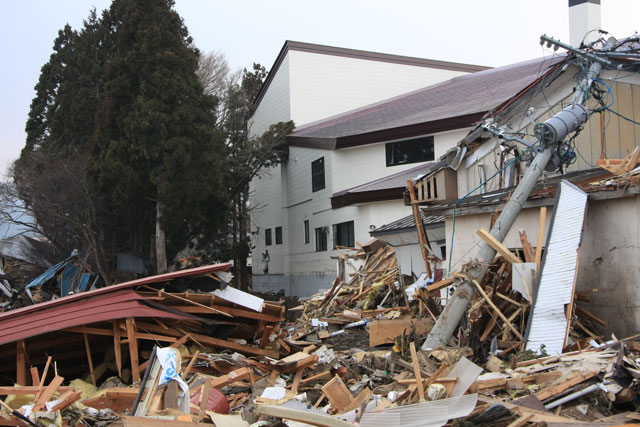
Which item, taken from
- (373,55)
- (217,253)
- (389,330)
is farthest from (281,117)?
(389,330)

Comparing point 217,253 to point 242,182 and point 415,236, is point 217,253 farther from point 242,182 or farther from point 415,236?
point 415,236

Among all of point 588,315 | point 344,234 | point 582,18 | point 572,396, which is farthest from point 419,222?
point 344,234

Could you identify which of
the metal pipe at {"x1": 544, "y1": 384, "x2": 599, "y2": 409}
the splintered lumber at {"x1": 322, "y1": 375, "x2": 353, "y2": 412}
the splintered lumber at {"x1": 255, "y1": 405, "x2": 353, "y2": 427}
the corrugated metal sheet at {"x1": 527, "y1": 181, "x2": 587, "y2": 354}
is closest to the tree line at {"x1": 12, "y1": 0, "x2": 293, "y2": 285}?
the corrugated metal sheet at {"x1": 527, "y1": 181, "x2": 587, "y2": 354}

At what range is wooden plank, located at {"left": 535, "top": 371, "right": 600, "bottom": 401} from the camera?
646 centimetres

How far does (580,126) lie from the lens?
37.5 feet

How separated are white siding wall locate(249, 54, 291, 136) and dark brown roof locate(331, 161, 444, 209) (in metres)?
11.0

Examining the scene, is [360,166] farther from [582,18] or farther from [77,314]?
[77,314]

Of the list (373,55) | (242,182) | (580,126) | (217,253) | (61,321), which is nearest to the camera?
(61,321)

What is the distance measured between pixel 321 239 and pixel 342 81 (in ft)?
37.7

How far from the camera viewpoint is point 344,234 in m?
26.8

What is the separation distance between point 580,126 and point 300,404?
7.63 meters

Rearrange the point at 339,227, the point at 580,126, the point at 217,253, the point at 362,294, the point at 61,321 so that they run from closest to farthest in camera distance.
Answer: the point at 61,321 < the point at 580,126 < the point at 362,294 < the point at 339,227 < the point at 217,253

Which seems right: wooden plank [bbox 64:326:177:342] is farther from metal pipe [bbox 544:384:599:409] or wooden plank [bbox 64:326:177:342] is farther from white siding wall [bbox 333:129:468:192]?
white siding wall [bbox 333:129:468:192]

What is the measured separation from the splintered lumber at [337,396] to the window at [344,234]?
61.6 feet
